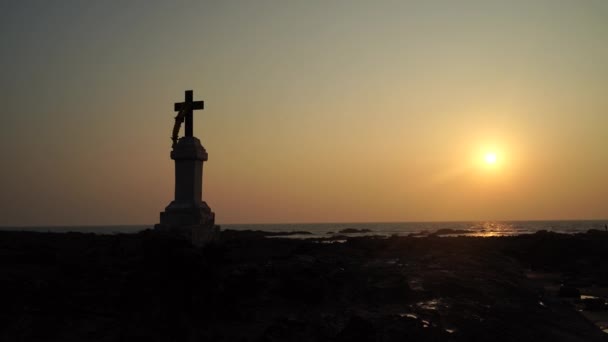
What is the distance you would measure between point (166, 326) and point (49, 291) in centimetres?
226

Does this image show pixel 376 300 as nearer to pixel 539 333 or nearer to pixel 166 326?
pixel 539 333

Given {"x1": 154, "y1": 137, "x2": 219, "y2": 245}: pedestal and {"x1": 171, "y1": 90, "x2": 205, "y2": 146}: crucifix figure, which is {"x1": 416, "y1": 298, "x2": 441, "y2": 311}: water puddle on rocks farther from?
{"x1": 171, "y1": 90, "x2": 205, "y2": 146}: crucifix figure

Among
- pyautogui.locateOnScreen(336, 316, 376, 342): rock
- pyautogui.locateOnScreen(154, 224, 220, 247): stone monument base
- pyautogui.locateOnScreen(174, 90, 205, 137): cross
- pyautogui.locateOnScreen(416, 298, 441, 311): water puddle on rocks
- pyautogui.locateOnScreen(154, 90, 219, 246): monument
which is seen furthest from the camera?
pyautogui.locateOnScreen(174, 90, 205, 137): cross

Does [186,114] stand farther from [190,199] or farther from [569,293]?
[569,293]

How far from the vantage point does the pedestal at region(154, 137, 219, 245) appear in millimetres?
12664

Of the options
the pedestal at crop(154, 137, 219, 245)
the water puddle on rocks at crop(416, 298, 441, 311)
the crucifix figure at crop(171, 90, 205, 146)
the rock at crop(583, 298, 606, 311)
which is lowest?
the rock at crop(583, 298, 606, 311)

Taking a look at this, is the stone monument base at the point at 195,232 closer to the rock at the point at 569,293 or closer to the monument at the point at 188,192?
the monument at the point at 188,192

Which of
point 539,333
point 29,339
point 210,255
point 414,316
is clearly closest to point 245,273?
point 210,255

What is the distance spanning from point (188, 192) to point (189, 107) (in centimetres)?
258

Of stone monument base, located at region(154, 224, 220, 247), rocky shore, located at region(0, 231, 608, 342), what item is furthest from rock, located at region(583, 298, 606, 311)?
stone monument base, located at region(154, 224, 220, 247)

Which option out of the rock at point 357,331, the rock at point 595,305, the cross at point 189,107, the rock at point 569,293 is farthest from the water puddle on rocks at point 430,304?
the cross at point 189,107

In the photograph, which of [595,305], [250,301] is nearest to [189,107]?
[250,301]

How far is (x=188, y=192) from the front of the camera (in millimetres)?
13094

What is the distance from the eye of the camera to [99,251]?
1175cm
